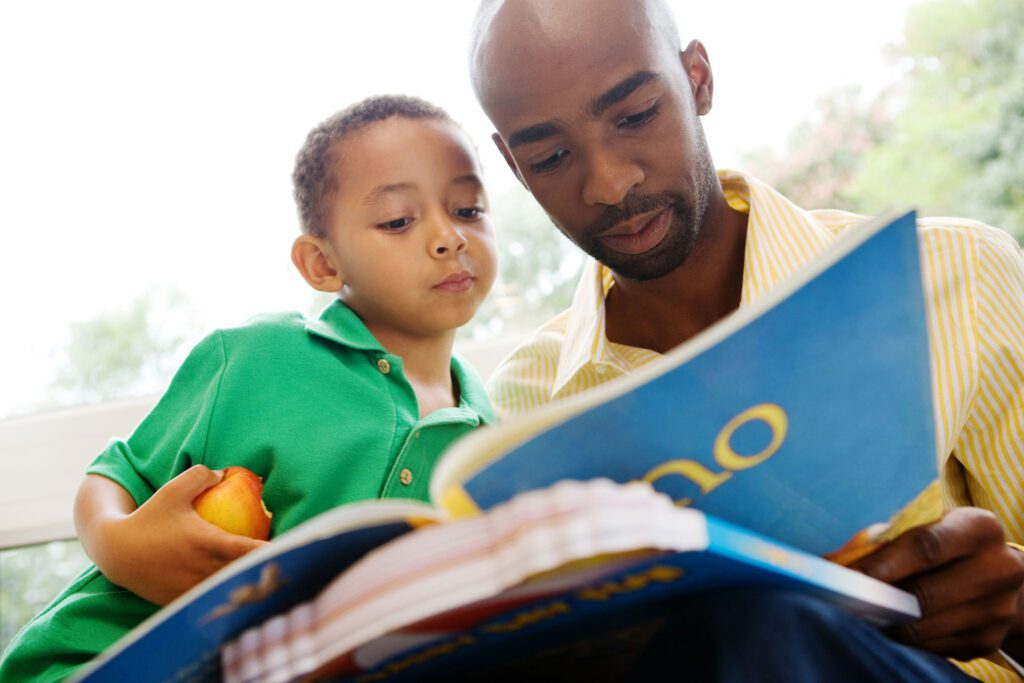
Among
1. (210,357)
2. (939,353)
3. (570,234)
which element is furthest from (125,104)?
(939,353)

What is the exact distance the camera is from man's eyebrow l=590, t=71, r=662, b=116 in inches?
43.6

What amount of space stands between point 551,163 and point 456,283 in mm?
211

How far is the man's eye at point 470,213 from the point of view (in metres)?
1.31

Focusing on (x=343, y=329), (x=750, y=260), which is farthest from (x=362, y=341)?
(x=750, y=260)

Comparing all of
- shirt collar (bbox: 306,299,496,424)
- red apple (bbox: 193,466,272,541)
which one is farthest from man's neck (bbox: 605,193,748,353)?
red apple (bbox: 193,466,272,541)

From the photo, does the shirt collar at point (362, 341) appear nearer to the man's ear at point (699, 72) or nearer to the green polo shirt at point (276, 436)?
the green polo shirt at point (276, 436)

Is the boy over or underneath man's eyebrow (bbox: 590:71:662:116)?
underneath

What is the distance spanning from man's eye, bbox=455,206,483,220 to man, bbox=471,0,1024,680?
97 millimetres

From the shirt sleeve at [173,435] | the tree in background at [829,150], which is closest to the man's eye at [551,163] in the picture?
the shirt sleeve at [173,435]

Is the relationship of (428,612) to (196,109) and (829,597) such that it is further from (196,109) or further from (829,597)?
(196,109)

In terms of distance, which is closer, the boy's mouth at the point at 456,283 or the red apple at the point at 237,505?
the red apple at the point at 237,505

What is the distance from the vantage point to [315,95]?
1.88 m

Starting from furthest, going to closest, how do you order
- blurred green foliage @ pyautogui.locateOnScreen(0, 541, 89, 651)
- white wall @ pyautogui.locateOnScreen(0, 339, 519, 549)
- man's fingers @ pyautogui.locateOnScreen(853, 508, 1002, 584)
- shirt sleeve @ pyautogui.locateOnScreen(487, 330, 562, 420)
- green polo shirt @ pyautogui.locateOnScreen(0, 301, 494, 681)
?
1. blurred green foliage @ pyautogui.locateOnScreen(0, 541, 89, 651)
2. white wall @ pyautogui.locateOnScreen(0, 339, 519, 549)
3. shirt sleeve @ pyautogui.locateOnScreen(487, 330, 562, 420)
4. green polo shirt @ pyautogui.locateOnScreen(0, 301, 494, 681)
5. man's fingers @ pyautogui.locateOnScreen(853, 508, 1002, 584)

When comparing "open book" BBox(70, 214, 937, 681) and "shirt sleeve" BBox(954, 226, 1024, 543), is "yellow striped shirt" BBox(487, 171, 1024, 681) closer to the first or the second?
"shirt sleeve" BBox(954, 226, 1024, 543)
